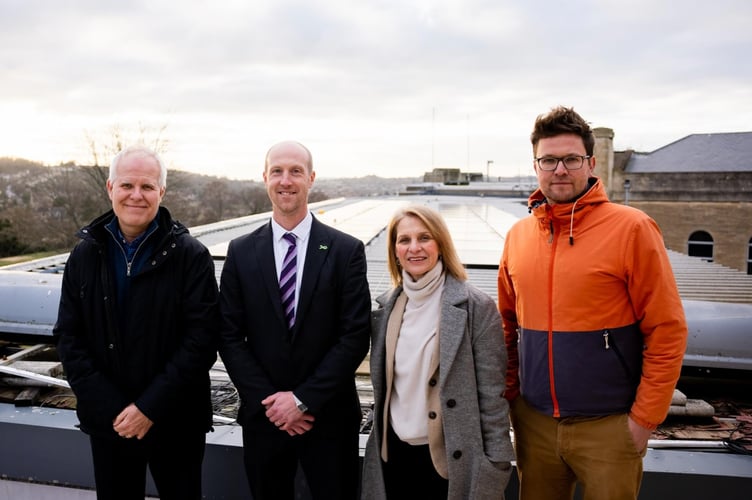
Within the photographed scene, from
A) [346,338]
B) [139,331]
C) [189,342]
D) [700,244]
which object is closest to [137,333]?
[139,331]

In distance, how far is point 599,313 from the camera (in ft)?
7.71

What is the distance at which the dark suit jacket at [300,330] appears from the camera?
2664 mm

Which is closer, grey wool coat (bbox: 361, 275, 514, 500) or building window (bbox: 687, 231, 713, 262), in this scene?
grey wool coat (bbox: 361, 275, 514, 500)

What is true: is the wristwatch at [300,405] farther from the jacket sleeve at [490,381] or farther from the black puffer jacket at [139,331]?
the jacket sleeve at [490,381]

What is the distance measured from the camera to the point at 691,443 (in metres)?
3.35

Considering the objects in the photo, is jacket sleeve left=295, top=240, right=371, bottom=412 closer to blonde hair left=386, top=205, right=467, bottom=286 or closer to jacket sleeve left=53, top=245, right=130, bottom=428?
blonde hair left=386, top=205, right=467, bottom=286

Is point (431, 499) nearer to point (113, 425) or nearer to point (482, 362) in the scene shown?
point (482, 362)

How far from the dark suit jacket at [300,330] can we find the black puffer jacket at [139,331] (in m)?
0.17

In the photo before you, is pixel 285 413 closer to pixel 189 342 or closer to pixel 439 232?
pixel 189 342

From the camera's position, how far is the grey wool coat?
246cm

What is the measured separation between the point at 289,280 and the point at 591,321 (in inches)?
59.2

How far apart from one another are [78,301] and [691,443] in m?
3.77

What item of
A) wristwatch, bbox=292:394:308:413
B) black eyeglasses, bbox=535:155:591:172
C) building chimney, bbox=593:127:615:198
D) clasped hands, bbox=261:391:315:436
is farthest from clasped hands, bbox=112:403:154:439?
building chimney, bbox=593:127:615:198

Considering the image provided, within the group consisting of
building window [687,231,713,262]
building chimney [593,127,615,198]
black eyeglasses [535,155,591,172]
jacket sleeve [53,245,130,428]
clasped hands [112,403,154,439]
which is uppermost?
building chimney [593,127,615,198]
